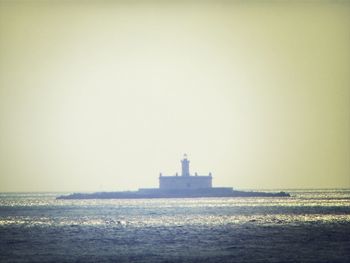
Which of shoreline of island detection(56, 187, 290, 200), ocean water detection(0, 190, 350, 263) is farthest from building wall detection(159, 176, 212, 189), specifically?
ocean water detection(0, 190, 350, 263)

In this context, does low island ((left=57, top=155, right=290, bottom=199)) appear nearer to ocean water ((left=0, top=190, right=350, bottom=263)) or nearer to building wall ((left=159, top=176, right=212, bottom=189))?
building wall ((left=159, top=176, right=212, bottom=189))

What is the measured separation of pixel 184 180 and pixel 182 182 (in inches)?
8.6

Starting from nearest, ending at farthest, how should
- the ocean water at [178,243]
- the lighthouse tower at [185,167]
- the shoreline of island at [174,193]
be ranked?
the ocean water at [178,243] → the lighthouse tower at [185,167] → the shoreline of island at [174,193]

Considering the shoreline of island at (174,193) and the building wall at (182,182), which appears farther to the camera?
the shoreline of island at (174,193)

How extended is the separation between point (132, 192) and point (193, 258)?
32516mm

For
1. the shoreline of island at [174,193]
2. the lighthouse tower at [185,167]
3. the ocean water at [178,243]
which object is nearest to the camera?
the ocean water at [178,243]

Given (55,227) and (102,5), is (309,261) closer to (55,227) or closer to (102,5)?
(102,5)

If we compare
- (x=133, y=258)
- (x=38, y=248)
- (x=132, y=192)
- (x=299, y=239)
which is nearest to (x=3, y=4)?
(x=38, y=248)

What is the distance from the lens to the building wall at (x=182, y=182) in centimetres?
3653

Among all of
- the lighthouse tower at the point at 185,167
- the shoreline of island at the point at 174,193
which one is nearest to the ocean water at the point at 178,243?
the lighthouse tower at the point at 185,167

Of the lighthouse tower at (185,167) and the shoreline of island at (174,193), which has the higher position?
the lighthouse tower at (185,167)

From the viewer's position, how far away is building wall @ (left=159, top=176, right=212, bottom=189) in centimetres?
3653

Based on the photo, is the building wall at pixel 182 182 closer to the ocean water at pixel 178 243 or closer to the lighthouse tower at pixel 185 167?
the lighthouse tower at pixel 185 167

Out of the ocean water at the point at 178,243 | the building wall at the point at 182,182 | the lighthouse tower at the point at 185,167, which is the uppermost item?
the lighthouse tower at the point at 185,167
